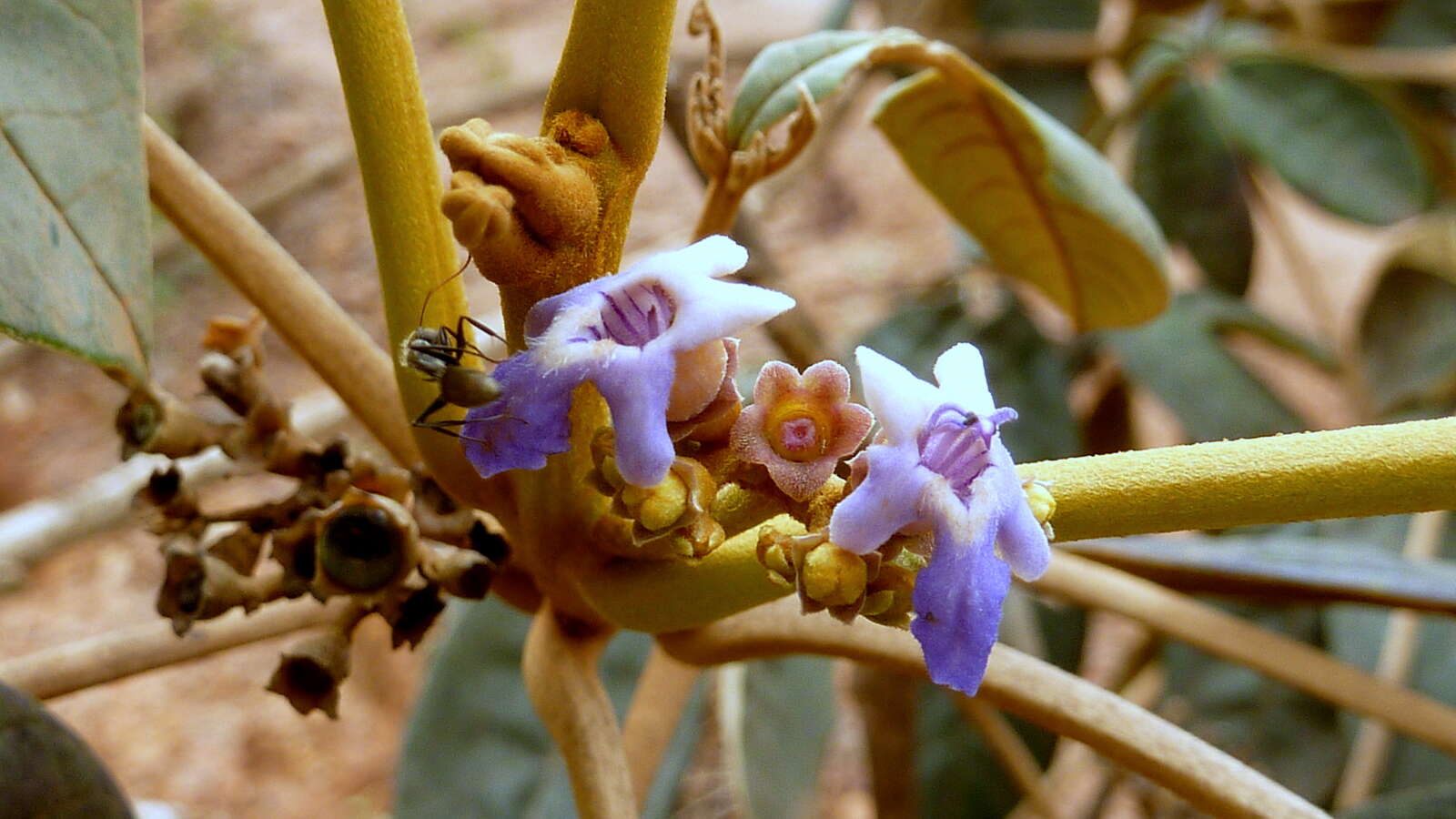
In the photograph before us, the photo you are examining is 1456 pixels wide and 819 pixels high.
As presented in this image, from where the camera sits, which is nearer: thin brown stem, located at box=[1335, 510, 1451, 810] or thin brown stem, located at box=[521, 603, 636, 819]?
thin brown stem, located at box=[521, 603, 636, 819]

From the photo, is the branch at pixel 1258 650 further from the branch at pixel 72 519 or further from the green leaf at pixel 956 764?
the branch at pixel 72 519

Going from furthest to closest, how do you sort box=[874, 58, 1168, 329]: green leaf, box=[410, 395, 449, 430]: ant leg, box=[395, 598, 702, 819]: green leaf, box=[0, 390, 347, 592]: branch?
box=[0, 390, 347, 592]: branch → box=[395, 598, 702, 819]: green leaf → box=[874, 58, 1168, 329]: green leaf → box=[410, 395, 449, 430]: ant leg

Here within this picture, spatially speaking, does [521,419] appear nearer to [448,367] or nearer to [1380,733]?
[448,367]

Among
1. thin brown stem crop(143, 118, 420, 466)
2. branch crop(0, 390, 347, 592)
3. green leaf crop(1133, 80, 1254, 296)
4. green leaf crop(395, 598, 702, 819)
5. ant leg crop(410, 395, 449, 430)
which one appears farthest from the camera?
green leaf crop(1133, 80, 1254, 296)

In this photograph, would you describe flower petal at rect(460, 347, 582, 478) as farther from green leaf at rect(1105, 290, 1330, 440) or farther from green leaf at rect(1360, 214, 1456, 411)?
green leaf at rect(1360, 214, 1456, 411)

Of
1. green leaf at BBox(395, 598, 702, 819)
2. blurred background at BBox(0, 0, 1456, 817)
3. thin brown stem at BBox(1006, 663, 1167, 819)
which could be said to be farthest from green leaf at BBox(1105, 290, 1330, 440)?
green leaf at BBox(395, 598, 702, 819)

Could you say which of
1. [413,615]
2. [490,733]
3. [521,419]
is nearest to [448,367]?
[521,419]

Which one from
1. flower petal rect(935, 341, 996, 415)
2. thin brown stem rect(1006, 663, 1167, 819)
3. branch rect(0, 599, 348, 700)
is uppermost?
flower petal rect(935, 341, 996, 415)

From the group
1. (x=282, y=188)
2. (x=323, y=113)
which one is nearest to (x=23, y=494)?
(x=282, y=188)
